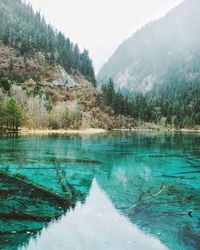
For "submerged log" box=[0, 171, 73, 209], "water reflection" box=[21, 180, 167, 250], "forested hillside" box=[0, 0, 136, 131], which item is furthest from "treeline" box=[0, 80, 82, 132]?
"water reflection" box=[21, 180, 167, 250]

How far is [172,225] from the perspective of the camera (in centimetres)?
1767

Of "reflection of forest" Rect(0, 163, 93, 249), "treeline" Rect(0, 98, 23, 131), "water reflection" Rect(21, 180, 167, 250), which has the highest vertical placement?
"treeline" Rect(0, 98, 23, 131)

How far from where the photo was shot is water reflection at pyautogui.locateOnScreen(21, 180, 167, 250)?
49.2 ft

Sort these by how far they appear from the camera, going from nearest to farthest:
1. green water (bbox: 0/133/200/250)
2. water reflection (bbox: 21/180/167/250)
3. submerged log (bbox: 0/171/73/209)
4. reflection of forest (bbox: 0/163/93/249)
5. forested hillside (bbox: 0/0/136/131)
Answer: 1. water reflection (bbox: 21/180/167/250)
2. green water (bbox: 0/133/200/250)
3. reflection of forest (bbox: 0/163/93/249)
4. submerged log (bbox: 0/171/73/209)
5. forested hillside (bbox: 0/0/136/131)

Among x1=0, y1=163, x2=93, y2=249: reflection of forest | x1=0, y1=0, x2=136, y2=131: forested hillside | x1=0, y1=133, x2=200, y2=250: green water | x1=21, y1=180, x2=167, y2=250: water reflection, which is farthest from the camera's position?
x1=0, y1=0, x2=136, y2=131: forested hillside

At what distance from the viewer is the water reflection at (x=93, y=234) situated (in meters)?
15.0

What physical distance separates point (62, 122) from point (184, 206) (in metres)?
115

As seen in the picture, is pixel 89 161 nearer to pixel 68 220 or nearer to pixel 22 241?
pixel 68 220

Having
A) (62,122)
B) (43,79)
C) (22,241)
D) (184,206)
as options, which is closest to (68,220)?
(22,241)

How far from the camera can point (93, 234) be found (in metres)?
16.5

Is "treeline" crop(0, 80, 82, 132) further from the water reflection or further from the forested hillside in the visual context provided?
the water reflection

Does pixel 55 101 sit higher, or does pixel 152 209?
pixel 55 101

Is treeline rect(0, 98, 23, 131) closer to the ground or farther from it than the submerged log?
farther from it

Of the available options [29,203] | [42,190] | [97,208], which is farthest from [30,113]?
[97,208]
